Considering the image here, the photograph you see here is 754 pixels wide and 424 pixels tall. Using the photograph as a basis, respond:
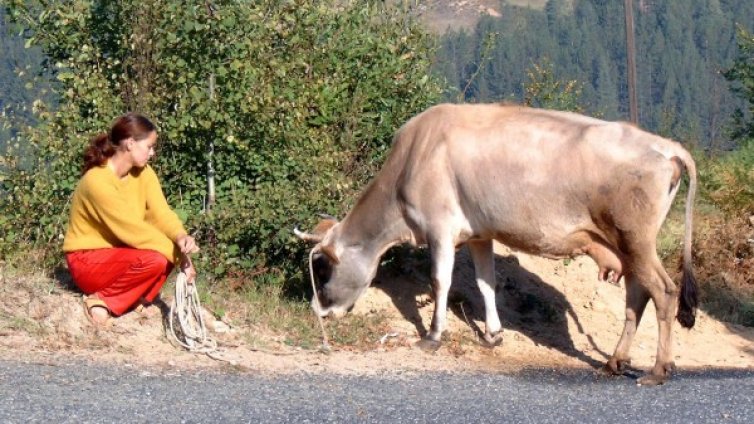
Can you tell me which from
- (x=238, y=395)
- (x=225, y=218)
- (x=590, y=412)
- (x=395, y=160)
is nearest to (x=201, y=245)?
(x=225, y=218)

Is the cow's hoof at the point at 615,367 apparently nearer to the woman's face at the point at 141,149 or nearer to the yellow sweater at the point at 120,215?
the yellow sweater at the point at 120,215

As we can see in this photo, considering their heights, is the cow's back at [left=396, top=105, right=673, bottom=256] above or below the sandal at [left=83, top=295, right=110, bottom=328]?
above

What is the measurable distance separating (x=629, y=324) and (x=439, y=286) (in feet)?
5.52

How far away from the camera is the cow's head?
11273 millimetres

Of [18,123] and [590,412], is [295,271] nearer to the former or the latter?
[18,123]

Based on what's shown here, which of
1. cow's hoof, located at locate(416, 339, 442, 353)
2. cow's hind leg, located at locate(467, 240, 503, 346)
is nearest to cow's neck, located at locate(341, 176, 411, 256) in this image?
cow's hind leg, located at locate(467, 240, 503, 346)

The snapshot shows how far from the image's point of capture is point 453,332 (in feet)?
36.9

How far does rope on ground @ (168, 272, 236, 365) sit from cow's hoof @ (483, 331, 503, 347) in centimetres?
266

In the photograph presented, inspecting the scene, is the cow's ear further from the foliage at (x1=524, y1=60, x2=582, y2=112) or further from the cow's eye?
the foliage at (x1=524, y1=60, x2=582, y2=112)

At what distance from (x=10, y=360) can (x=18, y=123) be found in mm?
3862

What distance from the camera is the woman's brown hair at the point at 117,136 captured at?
9.38 meters

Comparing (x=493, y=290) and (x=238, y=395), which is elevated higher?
(x=238, y=395)

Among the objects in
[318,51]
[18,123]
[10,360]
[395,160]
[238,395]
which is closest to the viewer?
[238,395]

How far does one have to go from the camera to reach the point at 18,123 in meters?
11.9
